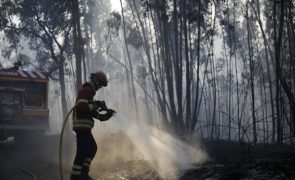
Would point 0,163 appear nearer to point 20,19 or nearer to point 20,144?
point 20,144

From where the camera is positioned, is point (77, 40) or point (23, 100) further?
point (77, 40)

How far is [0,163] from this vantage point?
9828 millimetres

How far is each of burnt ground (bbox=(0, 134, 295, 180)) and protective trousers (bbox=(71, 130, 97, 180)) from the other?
1397 mm

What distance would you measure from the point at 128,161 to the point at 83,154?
10.6 feet

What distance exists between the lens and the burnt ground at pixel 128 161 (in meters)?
5.89

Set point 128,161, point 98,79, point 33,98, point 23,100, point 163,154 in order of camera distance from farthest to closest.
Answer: point 33,98, point 23,100, point 128,161, point 163,154, point 98,79

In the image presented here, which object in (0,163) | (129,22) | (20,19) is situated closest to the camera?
(0,163)

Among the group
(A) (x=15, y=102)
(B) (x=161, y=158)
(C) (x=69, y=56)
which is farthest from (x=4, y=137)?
(C) (x=69, y=56)

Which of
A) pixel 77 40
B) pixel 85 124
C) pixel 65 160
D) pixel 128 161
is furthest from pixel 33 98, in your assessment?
pixel 85 124

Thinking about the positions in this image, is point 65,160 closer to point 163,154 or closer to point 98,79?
point 163,154

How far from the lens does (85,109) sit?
6219 mm

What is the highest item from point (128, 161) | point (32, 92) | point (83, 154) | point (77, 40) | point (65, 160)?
point (77, 40)

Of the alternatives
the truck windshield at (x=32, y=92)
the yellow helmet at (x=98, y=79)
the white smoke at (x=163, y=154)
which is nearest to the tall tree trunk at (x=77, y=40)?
the truck windshield at (x=32, y=92)

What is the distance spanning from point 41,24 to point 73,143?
12.3 meters
